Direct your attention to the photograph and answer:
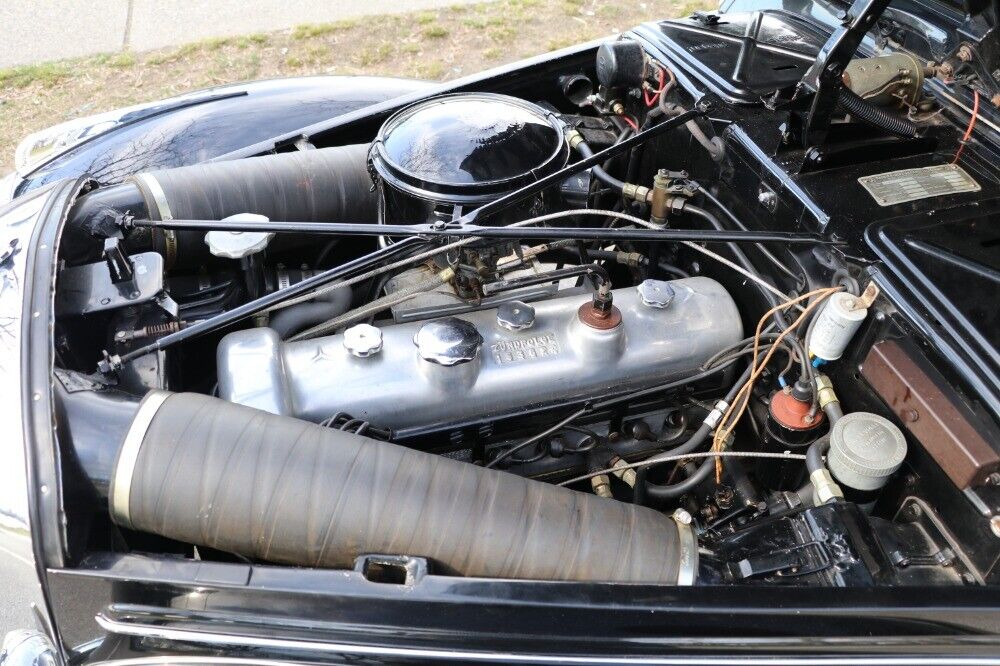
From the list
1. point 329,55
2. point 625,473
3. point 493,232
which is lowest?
point 329,55

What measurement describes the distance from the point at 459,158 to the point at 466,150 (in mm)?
29

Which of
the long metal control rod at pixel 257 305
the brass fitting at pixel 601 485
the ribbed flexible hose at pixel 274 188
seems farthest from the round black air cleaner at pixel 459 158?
the brass fitting at pixel 601 485

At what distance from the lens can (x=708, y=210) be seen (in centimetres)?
196

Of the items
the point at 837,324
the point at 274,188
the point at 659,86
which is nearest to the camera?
the point at 837,324

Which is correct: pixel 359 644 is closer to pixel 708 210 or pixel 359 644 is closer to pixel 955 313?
pixel 955 313

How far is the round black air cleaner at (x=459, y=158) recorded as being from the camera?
1.74m

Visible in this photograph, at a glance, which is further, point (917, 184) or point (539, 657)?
point (917, 184)

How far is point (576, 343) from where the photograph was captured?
5.66ft

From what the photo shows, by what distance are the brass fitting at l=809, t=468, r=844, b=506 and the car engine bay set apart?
0.8 inches

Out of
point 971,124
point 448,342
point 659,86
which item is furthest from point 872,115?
point 448,342

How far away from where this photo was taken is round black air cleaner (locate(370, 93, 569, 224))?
5.71 feet

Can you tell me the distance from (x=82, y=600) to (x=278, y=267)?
1.01 meters

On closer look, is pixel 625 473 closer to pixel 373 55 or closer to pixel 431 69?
pixel 431 69

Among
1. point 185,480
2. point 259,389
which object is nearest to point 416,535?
point 185,480
